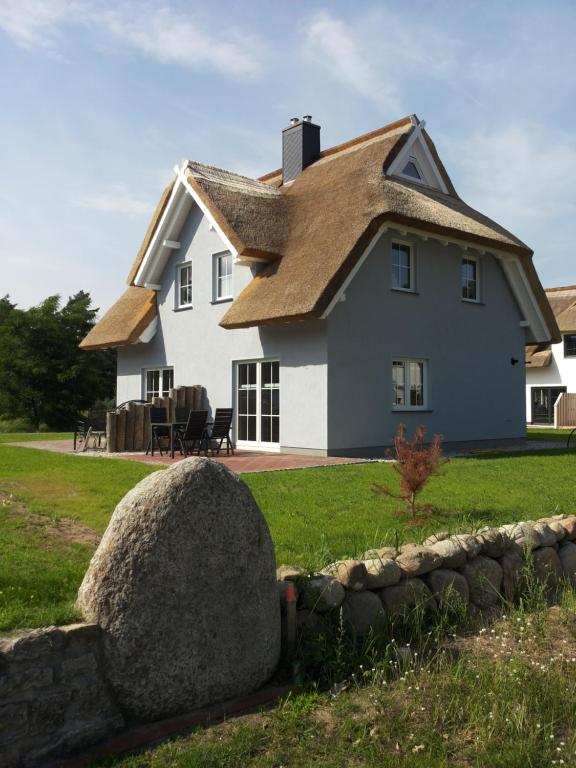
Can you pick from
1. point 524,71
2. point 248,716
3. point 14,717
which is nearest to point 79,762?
point 14,717

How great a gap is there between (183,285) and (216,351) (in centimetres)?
275

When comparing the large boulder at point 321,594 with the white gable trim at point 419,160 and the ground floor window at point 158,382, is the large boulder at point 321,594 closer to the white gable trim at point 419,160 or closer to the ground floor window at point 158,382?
the white gable trim at point 419,160

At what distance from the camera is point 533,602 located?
5355mm

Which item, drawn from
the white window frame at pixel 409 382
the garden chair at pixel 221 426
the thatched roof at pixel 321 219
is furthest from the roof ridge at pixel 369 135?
the garden chair at pixel 221 426

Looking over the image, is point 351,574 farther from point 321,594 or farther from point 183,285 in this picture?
point 183,285

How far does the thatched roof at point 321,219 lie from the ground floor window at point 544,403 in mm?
16442

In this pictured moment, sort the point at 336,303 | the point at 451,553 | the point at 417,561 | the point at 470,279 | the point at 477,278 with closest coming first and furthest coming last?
the point at 417,561 → the point at 451,553 → the point at 336,303 → the point at 470,279 → the point at 477,278

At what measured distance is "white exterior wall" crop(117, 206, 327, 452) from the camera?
1447 cm

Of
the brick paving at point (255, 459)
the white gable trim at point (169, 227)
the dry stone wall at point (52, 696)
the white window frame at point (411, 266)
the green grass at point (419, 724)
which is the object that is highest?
the white gable trim at point (169, 227)

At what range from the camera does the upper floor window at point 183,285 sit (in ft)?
60.8

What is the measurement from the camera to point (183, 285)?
1875 cm

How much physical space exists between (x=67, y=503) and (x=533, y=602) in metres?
5.21

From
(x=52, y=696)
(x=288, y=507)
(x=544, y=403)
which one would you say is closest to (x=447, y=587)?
(x=52, y=696)

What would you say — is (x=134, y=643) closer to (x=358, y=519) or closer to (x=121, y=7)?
(x=358, y=519)
